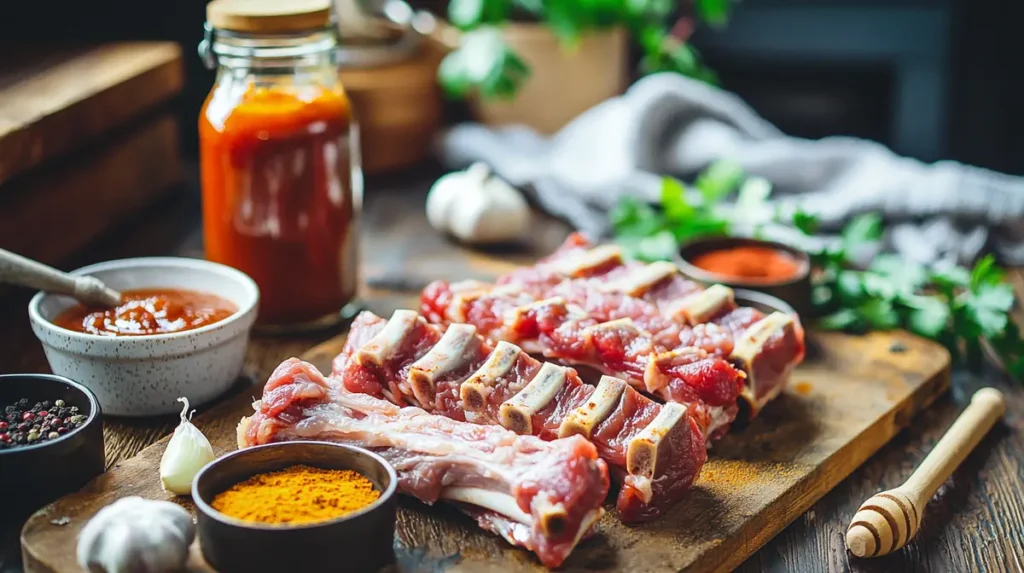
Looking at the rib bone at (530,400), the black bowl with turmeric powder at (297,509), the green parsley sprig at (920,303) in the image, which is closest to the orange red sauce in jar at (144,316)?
the black bowl with turmeric powder at (297,509)

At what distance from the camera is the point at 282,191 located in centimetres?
300

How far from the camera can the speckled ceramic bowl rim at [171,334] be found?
8.26 ft

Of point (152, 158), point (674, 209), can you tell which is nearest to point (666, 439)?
point (674, 209)

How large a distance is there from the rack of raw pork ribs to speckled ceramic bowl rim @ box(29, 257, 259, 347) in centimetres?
30

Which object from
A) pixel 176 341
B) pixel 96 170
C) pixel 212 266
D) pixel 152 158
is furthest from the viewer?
pixel 152 158

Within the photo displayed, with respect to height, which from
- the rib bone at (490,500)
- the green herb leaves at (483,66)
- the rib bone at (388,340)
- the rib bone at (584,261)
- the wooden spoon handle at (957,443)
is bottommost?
the wooden spoon handle at (957,443)

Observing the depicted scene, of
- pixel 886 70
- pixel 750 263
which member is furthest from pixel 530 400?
pixel 886 70

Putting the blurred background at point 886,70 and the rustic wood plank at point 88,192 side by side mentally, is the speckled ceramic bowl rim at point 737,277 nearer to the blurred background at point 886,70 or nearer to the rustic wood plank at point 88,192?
the rustic wood plank at point 88,192

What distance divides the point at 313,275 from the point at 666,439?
1309 mm

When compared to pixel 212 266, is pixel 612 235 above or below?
below

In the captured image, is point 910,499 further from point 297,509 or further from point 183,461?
point 183,461

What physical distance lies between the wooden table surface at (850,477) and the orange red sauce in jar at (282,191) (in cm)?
17

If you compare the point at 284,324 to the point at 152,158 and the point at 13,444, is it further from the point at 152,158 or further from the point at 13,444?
the point at 152,158

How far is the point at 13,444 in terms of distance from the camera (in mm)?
2211
